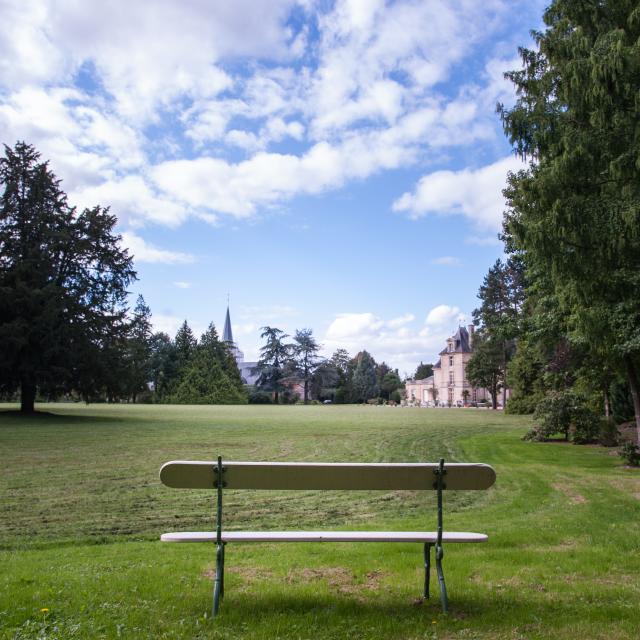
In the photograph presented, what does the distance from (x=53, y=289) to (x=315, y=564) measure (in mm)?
28338

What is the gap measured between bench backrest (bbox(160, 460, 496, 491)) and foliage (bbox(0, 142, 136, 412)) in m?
27.2

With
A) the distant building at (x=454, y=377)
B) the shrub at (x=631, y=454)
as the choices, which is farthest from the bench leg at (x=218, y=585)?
the distant building at (x=454, y=377)

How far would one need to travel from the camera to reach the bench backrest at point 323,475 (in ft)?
12.3

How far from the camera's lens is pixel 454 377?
9250cm

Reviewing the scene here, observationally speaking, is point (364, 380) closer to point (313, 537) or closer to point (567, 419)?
point (567, 419)

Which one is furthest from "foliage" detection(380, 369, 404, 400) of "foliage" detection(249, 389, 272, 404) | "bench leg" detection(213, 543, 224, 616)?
"bench leg" detection(213, 543, 224, 616)

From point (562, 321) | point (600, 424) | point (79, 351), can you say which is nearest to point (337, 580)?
point (562, 321)

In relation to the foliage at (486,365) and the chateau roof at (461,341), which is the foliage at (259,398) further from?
the foliage at (486,365)

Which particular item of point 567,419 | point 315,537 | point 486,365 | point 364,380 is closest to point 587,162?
point 315,537

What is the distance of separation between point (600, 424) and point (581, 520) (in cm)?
1249

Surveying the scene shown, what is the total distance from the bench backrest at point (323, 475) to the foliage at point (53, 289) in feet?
89.3

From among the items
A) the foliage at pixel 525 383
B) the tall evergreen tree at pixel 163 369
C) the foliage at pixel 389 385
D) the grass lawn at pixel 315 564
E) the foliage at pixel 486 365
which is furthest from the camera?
the foliage at pixel 389 385

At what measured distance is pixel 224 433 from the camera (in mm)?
20984

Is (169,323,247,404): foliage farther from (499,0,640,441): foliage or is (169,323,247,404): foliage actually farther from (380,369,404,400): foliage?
(499,0,640,441): foliage
